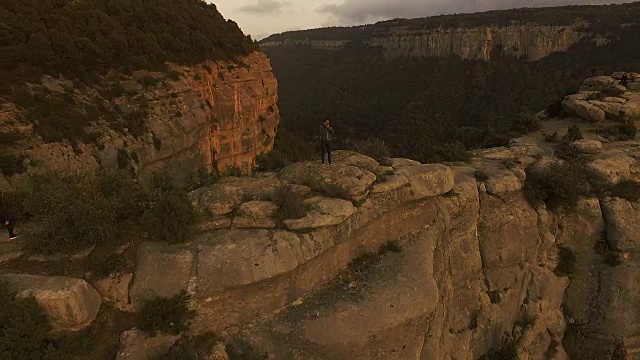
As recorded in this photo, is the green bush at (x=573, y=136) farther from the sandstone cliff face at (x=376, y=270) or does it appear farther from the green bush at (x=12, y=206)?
the green bush at (x=12, y=206)

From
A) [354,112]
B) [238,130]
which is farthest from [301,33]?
[238,130]

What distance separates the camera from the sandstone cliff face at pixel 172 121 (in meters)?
24.8

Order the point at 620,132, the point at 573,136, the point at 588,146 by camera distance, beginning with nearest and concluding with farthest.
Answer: the point at 588,146 < the point at 573,136 < the point at 620,132

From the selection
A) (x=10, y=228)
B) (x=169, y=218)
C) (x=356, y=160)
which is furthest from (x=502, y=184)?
(x=10, y=228)

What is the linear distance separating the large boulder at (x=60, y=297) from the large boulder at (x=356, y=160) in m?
8.71

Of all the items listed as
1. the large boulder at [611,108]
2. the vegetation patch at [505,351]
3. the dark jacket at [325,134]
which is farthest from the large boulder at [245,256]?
the large boulder at [611,108]

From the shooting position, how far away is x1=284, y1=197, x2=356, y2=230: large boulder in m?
11.1

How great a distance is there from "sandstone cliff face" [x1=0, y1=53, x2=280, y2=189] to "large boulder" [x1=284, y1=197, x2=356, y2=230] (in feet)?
26.6

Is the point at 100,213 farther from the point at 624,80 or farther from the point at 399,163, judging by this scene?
the point at 624,80

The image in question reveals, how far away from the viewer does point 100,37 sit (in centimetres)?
3397

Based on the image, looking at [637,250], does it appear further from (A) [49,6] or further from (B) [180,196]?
(A) [49,6]

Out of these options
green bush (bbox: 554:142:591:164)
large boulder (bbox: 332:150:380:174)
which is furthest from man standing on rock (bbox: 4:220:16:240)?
green bush (bbox: 554:142:591:164)

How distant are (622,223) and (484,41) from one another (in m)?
108

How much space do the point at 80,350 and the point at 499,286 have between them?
13970mm
